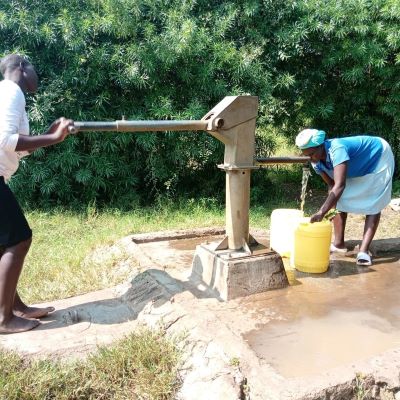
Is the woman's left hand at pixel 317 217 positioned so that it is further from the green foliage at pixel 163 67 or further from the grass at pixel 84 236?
the green foliage at pixel 163 67

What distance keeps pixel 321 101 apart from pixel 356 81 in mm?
584

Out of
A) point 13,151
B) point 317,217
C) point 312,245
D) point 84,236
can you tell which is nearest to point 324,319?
point 312,245

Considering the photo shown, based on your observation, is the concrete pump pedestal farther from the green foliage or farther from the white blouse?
the green foliage

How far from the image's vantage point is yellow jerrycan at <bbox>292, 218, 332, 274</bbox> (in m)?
3.85

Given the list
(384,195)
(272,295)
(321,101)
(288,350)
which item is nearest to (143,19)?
(321,101)

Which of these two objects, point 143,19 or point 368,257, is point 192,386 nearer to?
point 368,257

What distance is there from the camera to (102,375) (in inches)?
105

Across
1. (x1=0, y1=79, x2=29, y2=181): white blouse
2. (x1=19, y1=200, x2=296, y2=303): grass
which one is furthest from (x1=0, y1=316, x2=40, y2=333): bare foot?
(x1=0, y1=79, x2=29, y2=181): white blouse

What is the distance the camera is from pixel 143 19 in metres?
6.35

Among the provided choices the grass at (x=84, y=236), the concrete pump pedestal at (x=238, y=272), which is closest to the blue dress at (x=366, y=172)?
the concrete pump pedestal at (x=238, y=272)

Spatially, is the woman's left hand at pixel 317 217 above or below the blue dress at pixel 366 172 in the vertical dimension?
below

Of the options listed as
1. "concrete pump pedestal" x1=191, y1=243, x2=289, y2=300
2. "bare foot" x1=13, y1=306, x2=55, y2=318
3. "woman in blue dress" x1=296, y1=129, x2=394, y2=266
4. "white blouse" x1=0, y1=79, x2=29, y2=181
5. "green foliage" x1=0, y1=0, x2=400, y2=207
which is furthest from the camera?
"green foliage" x1=0, y1=0, x2=400, y2=207

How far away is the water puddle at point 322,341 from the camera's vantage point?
8.56ft

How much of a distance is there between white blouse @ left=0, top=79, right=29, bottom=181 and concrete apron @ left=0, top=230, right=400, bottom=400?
114 cm
